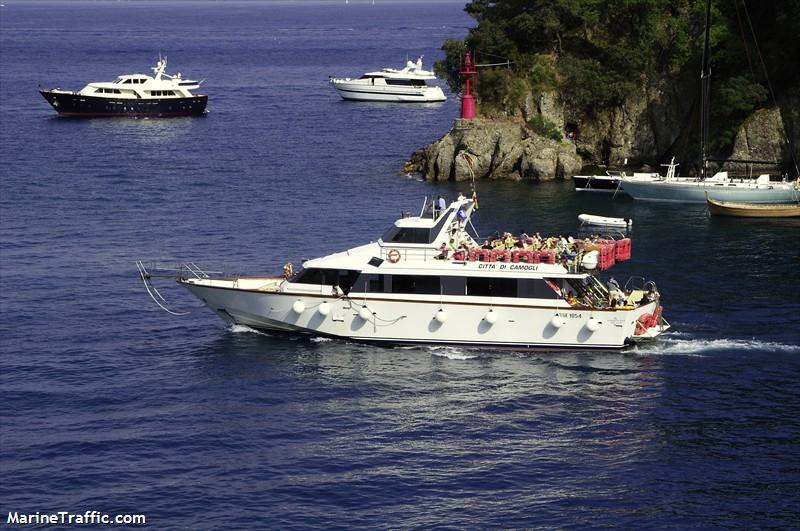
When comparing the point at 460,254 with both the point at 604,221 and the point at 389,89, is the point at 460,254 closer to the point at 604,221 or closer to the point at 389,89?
the point at 604,221

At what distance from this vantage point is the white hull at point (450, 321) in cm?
5069

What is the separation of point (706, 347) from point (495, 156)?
139ft

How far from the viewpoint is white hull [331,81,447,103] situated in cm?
15062

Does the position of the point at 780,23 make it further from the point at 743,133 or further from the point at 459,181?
the point at 459,181

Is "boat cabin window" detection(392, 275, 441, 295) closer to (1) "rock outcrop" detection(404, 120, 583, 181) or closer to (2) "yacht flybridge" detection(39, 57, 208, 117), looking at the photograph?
(1) "rock outcrop" detection(404, 120, 583, 181)

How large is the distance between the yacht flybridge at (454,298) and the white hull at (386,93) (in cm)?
10013

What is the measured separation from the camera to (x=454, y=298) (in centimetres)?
5081

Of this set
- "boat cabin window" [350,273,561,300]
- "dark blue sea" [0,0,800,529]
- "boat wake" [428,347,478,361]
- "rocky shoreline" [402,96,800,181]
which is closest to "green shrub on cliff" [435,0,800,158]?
"rocky shoreline" [402,96,800,181]

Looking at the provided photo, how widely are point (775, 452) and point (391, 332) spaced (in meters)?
17.0

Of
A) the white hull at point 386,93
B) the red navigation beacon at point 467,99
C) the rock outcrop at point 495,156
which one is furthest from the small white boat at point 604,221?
the white hull at point 386,93

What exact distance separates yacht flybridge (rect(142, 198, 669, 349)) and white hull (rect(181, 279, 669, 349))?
42 mm

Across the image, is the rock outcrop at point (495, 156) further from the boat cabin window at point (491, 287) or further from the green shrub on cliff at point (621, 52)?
the boat cabin window at point (491, 287)

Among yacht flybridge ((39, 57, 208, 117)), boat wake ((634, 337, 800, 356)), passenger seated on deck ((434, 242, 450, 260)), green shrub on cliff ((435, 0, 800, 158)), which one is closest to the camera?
boat wake ((634, 337, 800, 356))

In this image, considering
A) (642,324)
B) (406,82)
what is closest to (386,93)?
(406,82)
